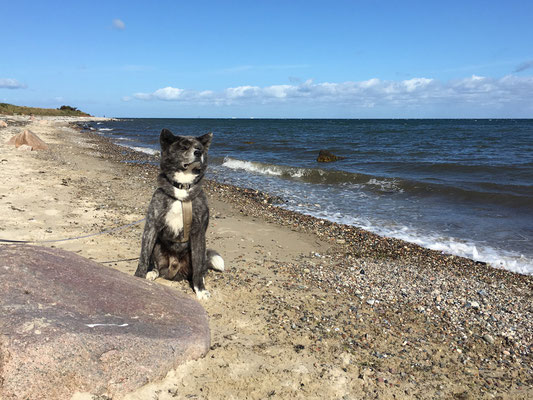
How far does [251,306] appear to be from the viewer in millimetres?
5547

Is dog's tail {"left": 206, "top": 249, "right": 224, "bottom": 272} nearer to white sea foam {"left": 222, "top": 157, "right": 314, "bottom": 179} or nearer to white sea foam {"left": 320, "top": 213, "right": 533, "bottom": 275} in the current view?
white sea foam {"left": 320, "top": 213, "right": 533, "bottom": 275}

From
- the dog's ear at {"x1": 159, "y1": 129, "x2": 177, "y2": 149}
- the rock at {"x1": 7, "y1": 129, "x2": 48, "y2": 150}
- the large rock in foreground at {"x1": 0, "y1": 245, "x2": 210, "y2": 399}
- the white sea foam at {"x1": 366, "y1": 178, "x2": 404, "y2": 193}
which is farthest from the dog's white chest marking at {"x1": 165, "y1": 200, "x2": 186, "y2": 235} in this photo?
the rock at {"x1": 7, "y1": 129, "x2": 48, "y2": 150}

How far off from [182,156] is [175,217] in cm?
86

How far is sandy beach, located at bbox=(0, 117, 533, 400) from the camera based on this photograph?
3975mm

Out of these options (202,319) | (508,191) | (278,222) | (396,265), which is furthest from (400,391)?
(508,191)

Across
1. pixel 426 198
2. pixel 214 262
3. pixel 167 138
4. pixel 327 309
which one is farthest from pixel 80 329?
pixel 426 198

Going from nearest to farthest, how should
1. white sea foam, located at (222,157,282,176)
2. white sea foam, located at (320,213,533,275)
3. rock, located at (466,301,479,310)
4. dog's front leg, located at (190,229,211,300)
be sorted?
dog's front leg, located at (190,229,211,300) < rock, located at (466,301,479,310) < white sea foam, located at (320,213,533,275) < white sea foam, located at (222,157,282,176)

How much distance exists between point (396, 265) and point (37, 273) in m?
6.67

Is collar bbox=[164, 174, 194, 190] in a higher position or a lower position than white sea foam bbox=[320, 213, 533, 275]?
higher

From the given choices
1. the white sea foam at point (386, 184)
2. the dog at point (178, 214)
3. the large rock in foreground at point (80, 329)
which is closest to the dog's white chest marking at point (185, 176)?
the dog at point (178, 214)

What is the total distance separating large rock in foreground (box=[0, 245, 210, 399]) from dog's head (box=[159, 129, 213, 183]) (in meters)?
1.50

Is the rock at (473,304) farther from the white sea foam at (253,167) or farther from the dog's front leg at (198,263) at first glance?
the white sea foam at (253,167)

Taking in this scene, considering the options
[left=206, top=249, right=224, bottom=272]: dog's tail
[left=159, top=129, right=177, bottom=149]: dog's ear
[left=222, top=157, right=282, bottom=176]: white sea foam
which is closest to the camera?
[left=159, top=129, right=177, bottom=149]: dog's ear

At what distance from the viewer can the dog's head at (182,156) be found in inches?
191
